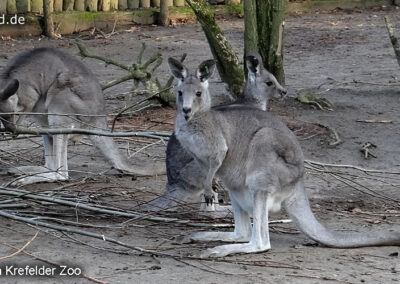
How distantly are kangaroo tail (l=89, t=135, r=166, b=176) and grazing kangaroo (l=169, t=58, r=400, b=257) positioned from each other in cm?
164

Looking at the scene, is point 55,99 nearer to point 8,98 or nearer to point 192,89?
point 8,98

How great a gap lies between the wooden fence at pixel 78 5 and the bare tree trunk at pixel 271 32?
5722 mm

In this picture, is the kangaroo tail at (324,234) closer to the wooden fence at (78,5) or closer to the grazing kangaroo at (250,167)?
the grazing kangaroo at (250,167)

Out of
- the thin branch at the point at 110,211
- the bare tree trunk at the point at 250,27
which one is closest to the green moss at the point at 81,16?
the bare tree trunk at the point at 250,27

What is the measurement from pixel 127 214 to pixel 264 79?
256 cm

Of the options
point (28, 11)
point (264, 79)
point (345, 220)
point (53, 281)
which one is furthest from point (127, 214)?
point (28, 11)

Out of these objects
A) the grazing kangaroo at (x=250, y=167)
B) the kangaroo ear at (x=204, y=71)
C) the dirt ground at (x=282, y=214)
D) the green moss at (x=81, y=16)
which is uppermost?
the kangaroo ear at (x=204, y=71)

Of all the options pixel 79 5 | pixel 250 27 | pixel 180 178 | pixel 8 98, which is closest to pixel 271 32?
pixel 250 27

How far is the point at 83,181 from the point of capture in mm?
6238

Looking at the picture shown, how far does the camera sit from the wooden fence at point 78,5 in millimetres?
13578

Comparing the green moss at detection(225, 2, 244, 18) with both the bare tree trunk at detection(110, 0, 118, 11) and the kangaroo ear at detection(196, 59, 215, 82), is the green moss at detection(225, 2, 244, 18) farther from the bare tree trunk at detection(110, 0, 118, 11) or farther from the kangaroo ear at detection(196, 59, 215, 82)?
the kangaroo ear at detection(196, 59, 215, 82)

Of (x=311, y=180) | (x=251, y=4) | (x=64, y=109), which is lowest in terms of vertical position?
A: (x=311, y=180)

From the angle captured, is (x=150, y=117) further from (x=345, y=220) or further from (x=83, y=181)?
(x=345, y=220)

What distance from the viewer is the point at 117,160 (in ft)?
22.7
